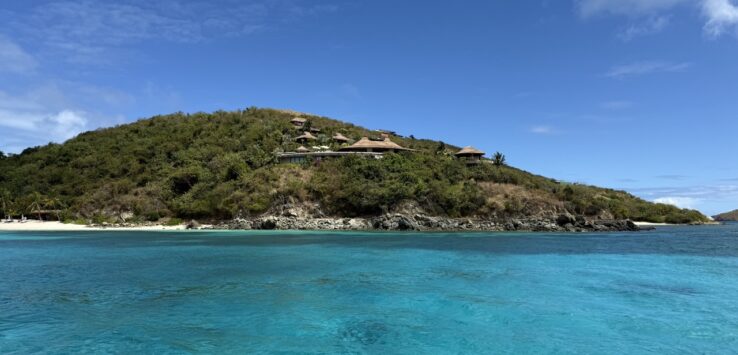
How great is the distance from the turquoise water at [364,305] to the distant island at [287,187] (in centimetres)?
3235

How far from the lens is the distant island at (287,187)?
2370 inches

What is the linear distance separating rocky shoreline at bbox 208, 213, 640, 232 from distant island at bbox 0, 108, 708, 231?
0.16 metres

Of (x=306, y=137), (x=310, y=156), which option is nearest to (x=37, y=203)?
(x=310, y=156)

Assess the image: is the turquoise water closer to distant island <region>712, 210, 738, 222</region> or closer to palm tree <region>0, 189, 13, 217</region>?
palm tree <region>0, 189, 13, 217</region>

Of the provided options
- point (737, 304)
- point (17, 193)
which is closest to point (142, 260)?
point (737, 304)

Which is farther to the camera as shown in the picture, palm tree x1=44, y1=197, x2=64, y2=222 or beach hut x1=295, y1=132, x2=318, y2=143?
beach hut x1=295, y1=132, x2=318, y2=143

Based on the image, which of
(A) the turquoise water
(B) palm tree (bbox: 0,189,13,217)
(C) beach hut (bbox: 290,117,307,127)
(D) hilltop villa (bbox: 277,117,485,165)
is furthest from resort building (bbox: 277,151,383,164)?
(A) the turquoise water

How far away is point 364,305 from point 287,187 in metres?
48.0

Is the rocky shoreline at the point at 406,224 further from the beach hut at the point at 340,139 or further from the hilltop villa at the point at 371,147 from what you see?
the beach hut at the point at 340,139

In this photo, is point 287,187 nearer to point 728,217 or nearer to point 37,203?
point 37,203

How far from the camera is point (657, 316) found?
13.9 meters

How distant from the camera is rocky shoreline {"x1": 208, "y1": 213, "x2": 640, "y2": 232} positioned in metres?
57.5

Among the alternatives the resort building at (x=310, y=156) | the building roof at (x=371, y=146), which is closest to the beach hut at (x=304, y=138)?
the resort building at (x=310, y=156)

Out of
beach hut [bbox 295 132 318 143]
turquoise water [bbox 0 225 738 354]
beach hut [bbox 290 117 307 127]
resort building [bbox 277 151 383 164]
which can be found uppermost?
beach hut [bbox 290 117 307 127]
